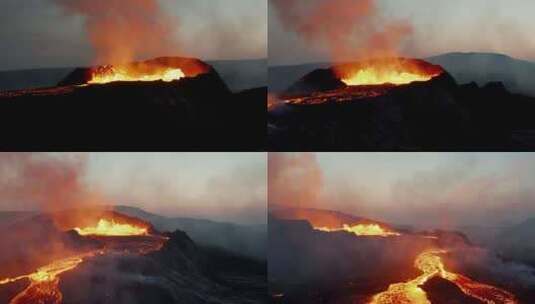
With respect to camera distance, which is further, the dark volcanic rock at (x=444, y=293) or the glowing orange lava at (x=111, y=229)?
the glowing orange lava at (x=111, y=229)

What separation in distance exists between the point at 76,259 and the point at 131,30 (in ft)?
4.71

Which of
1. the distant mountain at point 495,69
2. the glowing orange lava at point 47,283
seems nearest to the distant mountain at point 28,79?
the glowing orange lava at point 47,283

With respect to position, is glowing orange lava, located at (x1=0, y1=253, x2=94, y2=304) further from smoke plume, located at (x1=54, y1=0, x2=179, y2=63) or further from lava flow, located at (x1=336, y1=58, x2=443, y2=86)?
lava flow, located at (x1=336, y1=58, x2=443, y2=86)

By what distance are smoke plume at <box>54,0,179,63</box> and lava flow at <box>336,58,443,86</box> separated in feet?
3.55

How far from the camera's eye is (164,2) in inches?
147

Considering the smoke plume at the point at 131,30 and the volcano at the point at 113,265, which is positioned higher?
the smoke plume at the point at 131,30

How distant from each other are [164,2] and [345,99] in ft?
4.11

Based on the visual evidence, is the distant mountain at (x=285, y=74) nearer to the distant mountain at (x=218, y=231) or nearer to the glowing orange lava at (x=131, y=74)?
the glowing orange lava at (x=131, y=74)

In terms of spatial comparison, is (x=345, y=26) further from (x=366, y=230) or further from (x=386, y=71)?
(x=366, y=230)

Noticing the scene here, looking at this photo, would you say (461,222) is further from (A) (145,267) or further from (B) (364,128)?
(A) (145,267)

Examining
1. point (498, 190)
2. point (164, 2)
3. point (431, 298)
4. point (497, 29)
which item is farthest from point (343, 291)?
point (164, 2)

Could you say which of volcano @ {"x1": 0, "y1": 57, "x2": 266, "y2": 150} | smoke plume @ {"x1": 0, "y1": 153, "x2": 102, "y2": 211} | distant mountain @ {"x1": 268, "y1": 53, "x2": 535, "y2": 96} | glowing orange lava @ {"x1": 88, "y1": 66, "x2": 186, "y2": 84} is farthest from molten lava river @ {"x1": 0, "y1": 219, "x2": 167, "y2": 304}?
distant mountain @ {"x1": 268, "y1": 53, "x2": 535, "y2": 96}

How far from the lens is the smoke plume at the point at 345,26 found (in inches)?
144

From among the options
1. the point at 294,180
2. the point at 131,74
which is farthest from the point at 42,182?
the point at 294,180
